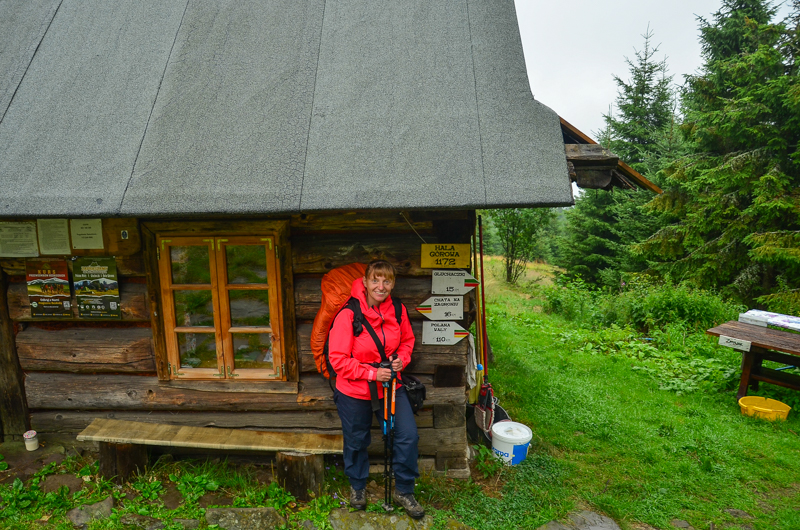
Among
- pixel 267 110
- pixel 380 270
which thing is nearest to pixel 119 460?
pixel 380 270

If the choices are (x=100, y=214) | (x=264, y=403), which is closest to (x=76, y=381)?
(x=264, y=403)

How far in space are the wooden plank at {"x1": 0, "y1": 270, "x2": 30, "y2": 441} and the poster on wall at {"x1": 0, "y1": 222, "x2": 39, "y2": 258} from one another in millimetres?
319

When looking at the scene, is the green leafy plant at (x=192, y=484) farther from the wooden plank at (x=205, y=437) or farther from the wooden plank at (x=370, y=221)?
the wooden plank at (x=370, y=221)

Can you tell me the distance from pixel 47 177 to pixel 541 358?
23.4 feet

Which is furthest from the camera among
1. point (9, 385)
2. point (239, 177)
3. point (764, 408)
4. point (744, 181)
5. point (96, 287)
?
point (744, 181)

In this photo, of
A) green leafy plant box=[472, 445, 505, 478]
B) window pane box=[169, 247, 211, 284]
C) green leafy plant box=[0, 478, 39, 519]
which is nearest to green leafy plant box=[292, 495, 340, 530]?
green leafy plant box=[472, 445, 505, 478]

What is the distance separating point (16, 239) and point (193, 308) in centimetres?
163

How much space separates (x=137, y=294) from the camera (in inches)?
159

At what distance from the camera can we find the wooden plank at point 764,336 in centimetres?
531

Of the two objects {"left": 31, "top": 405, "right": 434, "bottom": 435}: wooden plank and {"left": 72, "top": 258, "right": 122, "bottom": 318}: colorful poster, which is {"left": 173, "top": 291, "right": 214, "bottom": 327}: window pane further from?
{"left": 31, "top": 405, "right": 434, "bottom": 435}: wooden plank

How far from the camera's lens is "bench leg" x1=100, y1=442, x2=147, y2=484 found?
393cm

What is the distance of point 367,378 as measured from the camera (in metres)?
3.44

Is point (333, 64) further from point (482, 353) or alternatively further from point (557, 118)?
point (482, 353)

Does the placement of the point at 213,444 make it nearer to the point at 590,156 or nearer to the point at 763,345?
the point at 590,156
